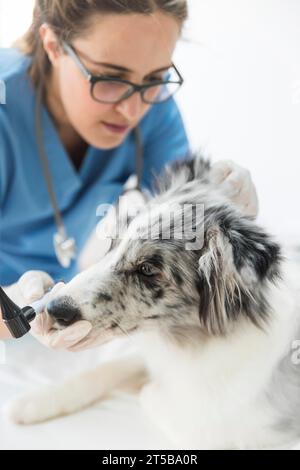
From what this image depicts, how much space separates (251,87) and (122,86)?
0.25 meters

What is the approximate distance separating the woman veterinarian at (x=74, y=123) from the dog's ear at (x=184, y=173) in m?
0.10

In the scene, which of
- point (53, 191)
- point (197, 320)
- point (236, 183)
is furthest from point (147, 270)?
point (53, 191)

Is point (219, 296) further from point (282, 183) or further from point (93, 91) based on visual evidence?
point (93, 91)

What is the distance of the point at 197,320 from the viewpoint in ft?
2.48

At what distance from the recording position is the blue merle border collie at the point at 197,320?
70 cm

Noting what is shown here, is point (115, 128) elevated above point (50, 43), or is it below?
below

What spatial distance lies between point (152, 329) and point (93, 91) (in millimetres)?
406

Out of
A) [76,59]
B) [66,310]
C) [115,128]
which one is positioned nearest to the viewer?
[66,310]

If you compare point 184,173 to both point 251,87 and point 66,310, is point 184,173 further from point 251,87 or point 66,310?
point 66,310

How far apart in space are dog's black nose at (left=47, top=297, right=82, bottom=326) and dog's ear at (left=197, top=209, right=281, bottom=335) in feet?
0.62

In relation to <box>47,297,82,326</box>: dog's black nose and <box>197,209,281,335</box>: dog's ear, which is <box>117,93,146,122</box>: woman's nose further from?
<box>47,297,82,326</box>: dog's black nose

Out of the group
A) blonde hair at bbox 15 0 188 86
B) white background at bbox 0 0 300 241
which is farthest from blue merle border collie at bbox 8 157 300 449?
blonde hair at bbox 15 0 188 86

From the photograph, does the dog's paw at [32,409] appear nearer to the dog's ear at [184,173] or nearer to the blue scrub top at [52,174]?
the blue scrub top at [52,174]

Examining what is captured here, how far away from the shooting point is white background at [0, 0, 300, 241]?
0.85 meters
